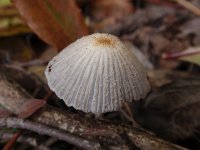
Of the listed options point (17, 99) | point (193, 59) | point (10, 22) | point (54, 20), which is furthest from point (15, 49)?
point (193, 59)

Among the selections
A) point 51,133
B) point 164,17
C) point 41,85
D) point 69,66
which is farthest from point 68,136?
point 164,17

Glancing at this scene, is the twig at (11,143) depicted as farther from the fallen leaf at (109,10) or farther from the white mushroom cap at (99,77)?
the fallen leaf at (109,10)

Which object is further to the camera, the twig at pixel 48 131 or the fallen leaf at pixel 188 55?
the fallen leaf at pixel 188 55

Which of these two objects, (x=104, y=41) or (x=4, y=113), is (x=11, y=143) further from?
(x=104, y=41)

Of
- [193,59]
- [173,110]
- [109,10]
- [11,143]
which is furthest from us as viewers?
[109,10]

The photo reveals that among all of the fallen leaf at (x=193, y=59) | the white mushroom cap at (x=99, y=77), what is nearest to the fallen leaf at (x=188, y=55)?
the fallen leaf at (x=193, y=59)

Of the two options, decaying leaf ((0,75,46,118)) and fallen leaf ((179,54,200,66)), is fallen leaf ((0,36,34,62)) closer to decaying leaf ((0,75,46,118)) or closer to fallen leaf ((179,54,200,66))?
decaying leaf ((0,75,46,118))
